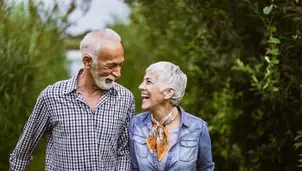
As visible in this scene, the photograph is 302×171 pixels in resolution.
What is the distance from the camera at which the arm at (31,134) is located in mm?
4750

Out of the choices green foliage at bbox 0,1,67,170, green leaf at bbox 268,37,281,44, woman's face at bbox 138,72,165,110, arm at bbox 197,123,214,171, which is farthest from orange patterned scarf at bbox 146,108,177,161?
green foliage at bbox 0,1,67,170

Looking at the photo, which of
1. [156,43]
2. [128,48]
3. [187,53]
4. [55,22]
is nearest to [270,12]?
[187,53]

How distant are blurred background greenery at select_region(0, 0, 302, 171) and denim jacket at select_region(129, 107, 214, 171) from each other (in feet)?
3.32

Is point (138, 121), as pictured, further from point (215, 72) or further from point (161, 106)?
point (215, 72)

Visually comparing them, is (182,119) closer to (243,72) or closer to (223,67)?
(243,72)

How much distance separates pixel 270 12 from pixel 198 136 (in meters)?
1.62

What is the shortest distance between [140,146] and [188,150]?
30 centimetres

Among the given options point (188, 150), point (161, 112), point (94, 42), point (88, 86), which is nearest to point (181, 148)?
point (188, 150)

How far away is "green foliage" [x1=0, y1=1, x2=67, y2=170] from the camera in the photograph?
736 cm

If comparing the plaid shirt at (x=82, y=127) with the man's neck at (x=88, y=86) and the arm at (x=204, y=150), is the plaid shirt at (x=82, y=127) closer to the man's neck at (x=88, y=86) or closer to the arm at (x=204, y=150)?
the man's neck at (x=88, y=86)

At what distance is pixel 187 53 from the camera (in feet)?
28.0

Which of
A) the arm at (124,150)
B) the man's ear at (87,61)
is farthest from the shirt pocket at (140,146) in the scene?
the man's ear at (87,61)

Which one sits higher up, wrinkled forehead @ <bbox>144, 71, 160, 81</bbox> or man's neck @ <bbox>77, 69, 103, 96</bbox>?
wrinkled forehead @ <bbox>144, 71, 160, 81</bbox>

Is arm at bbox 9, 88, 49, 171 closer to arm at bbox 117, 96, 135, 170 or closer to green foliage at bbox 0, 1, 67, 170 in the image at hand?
arm at bbox 117, 96, 135, 170
